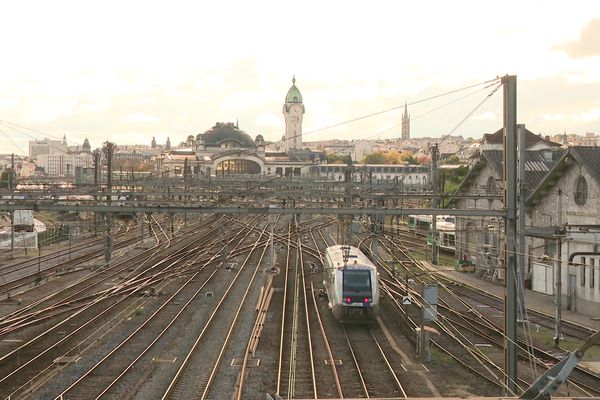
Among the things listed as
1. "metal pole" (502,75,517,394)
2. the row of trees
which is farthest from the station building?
"metal pole" (502,75,517,394)

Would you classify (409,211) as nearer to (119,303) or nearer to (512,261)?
(512,261)

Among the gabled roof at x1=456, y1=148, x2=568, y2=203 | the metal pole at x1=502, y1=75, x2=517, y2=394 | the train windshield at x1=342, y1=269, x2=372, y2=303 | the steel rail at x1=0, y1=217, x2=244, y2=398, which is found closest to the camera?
the metal pole at x1=502, y1=75, x2=517, y2=394

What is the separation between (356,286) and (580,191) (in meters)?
12.6

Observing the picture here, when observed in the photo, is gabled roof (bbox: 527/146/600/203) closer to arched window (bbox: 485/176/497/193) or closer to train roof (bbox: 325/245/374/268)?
arched window (bbox: 485/176/497/193)

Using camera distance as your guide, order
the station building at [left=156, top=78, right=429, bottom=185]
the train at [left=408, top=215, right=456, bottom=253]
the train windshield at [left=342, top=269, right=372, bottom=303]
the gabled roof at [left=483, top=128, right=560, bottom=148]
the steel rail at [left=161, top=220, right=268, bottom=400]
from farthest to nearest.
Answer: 1. the station building at [left=156, top=78, right=429, bottom=185]
2. the gabled roof at [left=483, top=128, right=560, bottom=148]
3. the train at [left=408, top=215, right=456, bottom=253]
4. the train windshield at [left=342, top=269, right=372, bottom=303]
5. the steel rail at [left=161, top=220, right=268, bottom=400]

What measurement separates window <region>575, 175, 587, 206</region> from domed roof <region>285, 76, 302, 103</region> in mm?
152205

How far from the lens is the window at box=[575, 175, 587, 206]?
85.9ft

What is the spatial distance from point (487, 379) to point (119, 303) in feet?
45.6

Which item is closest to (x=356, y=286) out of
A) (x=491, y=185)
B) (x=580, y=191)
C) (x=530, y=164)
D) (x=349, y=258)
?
(x=349, y=258)

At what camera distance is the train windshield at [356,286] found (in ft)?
63.9

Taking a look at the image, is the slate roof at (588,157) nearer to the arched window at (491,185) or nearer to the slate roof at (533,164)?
the slate roof at (533,164)

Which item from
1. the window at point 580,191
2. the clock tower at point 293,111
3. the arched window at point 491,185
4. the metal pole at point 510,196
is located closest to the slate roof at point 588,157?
the window at point 580,191

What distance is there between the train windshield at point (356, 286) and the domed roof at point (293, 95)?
15894cm

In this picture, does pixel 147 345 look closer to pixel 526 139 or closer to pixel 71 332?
pixel 71 332
